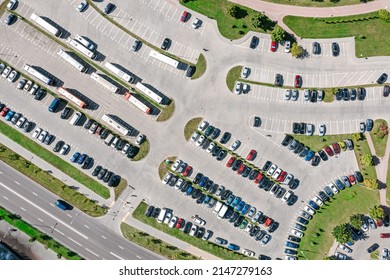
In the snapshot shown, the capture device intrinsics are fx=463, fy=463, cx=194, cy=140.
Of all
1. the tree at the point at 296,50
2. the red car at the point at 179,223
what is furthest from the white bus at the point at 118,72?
the tree at the point at 296,50

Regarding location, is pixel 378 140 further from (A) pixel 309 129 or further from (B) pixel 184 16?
(B) pixel 184 16

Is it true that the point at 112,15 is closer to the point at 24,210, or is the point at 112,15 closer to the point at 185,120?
the point at 185,120

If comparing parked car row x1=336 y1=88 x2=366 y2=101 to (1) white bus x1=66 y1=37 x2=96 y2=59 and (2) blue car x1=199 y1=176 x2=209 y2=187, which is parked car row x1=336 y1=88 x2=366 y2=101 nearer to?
A: (2) blue car x1=199 y1=176 x2=209 y2=187

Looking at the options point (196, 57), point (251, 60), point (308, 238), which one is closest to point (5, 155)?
point (196, 57)

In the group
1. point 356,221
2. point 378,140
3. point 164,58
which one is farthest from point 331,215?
point 164,58

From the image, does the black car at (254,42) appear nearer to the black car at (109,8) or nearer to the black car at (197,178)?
the black car at (197,178)

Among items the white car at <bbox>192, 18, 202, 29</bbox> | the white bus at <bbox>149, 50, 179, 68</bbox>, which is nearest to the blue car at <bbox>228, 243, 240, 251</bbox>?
the white bus at <bbox>149, 50, 179, 68</bbox>
